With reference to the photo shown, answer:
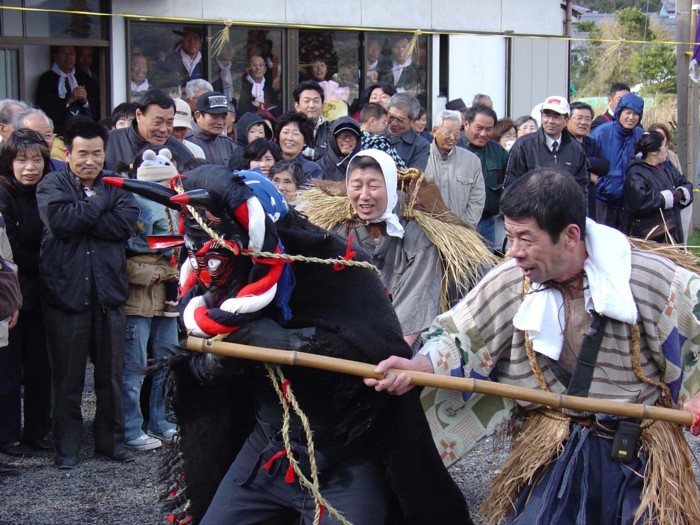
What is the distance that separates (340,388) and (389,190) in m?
2.06

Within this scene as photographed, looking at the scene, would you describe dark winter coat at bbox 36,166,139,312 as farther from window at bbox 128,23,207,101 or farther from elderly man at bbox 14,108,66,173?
window at bbox 128,23,207,101

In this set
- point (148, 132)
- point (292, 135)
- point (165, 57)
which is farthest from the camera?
point (165, 57)

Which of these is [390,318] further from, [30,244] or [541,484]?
[30,244]

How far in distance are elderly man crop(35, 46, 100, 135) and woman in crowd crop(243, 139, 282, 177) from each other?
3.88 meters

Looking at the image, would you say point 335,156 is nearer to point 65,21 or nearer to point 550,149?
point 550,149

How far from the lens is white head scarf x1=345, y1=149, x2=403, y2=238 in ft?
17.1

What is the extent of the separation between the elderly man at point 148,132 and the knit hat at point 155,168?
722 millimetres

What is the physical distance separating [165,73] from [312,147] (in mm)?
3981

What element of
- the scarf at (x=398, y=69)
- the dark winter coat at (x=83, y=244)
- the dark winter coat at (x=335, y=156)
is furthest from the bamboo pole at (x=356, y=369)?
the scarf at (x=398, y=69)

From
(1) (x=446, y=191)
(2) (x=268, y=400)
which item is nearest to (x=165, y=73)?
(1) (x=446, y=191)

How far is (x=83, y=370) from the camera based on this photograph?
6.02m

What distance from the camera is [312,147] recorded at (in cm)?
867

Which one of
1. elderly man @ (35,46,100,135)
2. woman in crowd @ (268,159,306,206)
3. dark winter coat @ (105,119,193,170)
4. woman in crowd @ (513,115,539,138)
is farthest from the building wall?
woman in crowd @ (268,159,306,206)

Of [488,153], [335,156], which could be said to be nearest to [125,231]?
[335,156]
